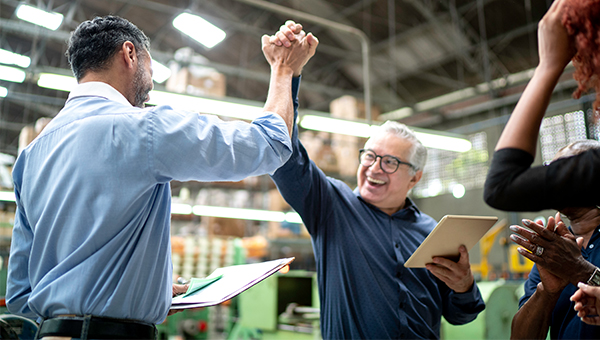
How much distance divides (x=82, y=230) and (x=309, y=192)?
982 mm

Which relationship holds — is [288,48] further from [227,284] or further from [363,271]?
[363,271]

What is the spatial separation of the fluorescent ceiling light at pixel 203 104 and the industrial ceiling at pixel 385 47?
16.8ft

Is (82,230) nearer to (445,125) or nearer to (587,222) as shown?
(587,222)

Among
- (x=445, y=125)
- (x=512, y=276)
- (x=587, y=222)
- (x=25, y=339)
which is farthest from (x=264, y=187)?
(x=587, y=222)

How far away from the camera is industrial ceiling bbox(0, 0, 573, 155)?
1145 centimetres

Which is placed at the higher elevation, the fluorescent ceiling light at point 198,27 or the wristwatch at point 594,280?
the fluorescent ceiling light at point 198,27

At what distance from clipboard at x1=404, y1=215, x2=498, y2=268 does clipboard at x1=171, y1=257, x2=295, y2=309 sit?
1.49 feet

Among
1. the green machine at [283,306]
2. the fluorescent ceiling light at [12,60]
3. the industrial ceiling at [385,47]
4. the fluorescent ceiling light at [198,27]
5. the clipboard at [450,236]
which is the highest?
the industrial ceiling at [385,47]

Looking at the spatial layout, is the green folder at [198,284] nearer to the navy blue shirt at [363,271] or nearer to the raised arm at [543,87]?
the navy blue shirt at [363,271]

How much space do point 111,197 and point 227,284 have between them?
412mm

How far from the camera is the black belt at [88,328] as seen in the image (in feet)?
3.37

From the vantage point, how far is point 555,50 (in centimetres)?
94

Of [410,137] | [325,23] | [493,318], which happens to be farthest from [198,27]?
[410,137]

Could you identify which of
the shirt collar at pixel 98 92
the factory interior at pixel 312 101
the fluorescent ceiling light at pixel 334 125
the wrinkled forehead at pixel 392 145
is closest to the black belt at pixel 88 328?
the shirt collar at pixel 98 92
